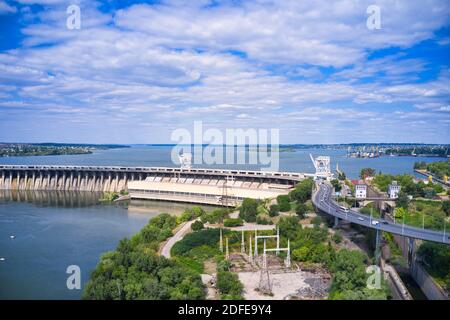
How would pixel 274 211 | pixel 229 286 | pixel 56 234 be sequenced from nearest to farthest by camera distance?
pixel 229 286, pixel 56 234, pixel 274 211

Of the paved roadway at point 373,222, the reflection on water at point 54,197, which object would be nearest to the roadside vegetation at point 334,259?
the paved roadway at point 373,222

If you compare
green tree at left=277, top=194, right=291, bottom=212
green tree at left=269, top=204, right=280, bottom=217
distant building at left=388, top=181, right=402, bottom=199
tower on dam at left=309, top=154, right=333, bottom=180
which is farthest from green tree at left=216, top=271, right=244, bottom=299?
tower on dam at left=309, top=154, right=333, bottom=180

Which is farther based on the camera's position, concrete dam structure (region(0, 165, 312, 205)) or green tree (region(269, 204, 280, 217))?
A: concrete dam structure (region(0, 165, 312, 205))

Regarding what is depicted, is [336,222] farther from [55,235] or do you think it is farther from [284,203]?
[55,235]

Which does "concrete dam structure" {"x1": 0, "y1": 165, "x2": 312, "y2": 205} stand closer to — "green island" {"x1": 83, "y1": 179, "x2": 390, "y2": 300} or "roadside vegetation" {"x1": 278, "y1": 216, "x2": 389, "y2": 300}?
"green island" {"x1": 83, "y1": 179, "x2": 390, "y2": 300}

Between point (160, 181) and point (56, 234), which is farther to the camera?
point (160, 181)

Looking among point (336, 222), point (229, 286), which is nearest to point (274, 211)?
point (336, 222)
